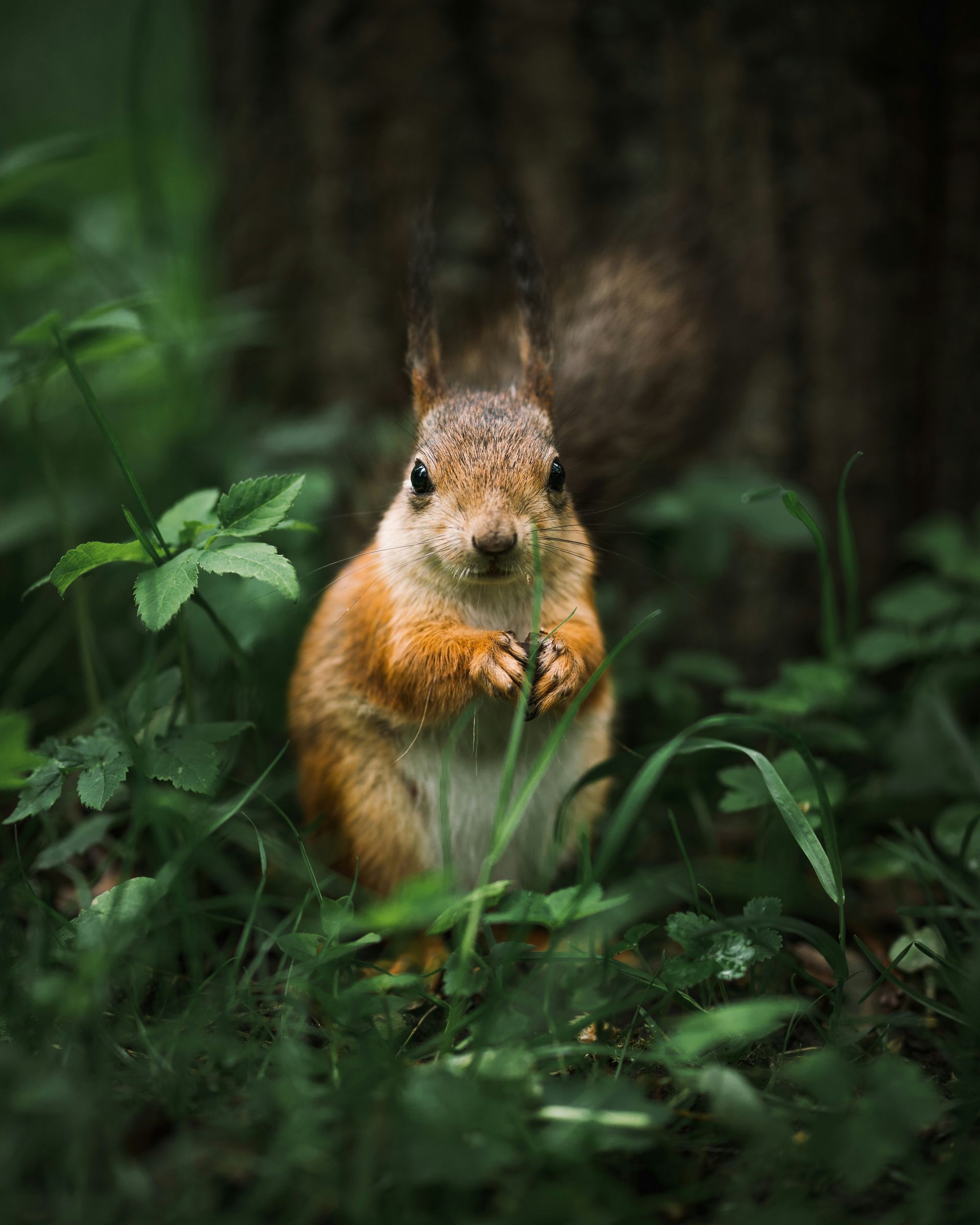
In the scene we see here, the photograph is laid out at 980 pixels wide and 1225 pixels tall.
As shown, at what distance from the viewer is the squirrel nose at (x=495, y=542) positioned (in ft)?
5.75

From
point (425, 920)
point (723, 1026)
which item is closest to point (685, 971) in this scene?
point (723, 1026)

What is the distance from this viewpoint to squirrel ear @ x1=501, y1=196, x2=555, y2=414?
2.02 meters

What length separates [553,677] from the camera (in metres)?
1.78

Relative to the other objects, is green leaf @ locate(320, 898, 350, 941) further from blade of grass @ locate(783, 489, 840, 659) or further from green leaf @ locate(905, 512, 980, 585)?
green leaf @ locate(905, 512, 980, 585)

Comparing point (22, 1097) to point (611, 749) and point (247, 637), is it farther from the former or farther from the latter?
point (611, 749)

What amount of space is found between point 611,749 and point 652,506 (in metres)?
0.88

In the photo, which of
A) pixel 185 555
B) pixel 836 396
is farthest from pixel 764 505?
pixel 185 555

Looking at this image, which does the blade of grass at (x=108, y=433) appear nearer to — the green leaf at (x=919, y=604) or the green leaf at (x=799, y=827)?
the green leaf at (x=799, y=827)

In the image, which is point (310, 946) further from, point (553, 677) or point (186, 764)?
point (553, 677)

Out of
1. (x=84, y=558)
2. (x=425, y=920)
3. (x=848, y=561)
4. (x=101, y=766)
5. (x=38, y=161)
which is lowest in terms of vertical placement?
(x=848, y=561)

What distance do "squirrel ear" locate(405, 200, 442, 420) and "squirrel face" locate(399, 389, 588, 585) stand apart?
2.3 inches

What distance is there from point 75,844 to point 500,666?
3.11 ft

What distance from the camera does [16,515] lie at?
107 inches

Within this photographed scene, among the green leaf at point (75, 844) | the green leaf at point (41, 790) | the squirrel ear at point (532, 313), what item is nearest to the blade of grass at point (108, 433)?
the green leaf at point (41, 790)
